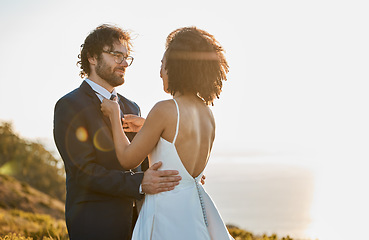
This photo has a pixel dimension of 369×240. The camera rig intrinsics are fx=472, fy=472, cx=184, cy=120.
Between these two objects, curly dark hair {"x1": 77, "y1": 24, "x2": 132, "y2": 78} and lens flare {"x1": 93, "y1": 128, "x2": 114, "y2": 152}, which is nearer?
lens flare {"x1": 93, "y1": 128, "x2": 114, "y2": 152}

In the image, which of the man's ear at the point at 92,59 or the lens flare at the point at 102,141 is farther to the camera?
the man's ear at the point at 92,59

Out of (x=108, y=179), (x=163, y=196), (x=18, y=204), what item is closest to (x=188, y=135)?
(x=163, y=196)

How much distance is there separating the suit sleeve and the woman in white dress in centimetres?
30

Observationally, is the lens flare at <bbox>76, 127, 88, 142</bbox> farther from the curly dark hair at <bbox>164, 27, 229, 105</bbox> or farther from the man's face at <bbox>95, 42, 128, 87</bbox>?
the curly dark hair at <bbox>164, 27, 229, 105</bbox>

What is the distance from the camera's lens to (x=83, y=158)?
418 cm

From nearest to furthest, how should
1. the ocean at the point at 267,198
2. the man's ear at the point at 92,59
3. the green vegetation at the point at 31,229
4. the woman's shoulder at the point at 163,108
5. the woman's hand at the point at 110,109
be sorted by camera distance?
the woman's shoulder at the point at 163,108
the woman's hand at the point at 110,109
the man's ear at the point at 92,59
the green vegetation at the point at 31,229
the ocean at the point at 267,198

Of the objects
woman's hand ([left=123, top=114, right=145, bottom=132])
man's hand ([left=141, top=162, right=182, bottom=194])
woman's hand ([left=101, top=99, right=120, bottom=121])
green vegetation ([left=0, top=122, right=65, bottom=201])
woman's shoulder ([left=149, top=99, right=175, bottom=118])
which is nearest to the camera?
woman's shoulder ([left=149, top=99, right=175, bottom=118])

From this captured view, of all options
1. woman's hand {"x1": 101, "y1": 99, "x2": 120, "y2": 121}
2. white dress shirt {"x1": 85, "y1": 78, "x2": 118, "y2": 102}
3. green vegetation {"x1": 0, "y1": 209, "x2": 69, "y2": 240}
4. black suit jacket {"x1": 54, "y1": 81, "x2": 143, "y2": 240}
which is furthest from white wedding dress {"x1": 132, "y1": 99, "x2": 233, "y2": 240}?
green vegetation {"x1": 0, "y1": 209, "x2": 69, "y2": 240}

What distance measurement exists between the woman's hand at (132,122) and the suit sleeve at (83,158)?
0.38m

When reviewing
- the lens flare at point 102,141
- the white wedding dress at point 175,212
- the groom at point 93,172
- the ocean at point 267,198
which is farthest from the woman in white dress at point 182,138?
the ocean at point 267,198

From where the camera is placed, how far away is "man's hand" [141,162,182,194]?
12.4ft

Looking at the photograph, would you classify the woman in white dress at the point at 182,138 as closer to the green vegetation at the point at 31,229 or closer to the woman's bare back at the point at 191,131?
the woman's bare back at the point at 191,131

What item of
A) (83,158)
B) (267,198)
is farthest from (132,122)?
(267,198)

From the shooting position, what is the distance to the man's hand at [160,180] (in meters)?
3.79
